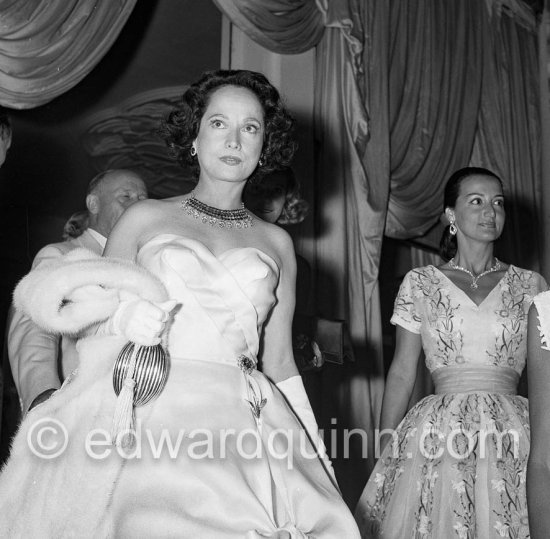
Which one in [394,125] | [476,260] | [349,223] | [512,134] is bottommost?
[476,260]

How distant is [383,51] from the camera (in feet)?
22.2

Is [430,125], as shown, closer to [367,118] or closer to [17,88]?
[367,118]

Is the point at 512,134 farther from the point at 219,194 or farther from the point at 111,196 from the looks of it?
the point at 219,194

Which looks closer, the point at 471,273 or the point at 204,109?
the point at 204,109

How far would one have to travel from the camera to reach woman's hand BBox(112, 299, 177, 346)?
2.31 metres

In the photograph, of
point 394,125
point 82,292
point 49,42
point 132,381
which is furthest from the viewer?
point 394,125

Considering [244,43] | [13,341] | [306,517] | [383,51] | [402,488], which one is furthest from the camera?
[383,51]

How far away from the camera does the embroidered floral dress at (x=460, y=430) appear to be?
11.5 feet

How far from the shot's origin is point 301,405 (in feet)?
9.00

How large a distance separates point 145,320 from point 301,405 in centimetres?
64

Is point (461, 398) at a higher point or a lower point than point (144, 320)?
lower

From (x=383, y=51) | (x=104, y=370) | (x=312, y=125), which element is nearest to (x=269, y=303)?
(x=104, y=370)

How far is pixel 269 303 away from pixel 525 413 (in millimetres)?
1505

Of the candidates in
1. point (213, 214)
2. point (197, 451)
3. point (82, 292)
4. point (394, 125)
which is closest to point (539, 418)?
point (197, 451)
